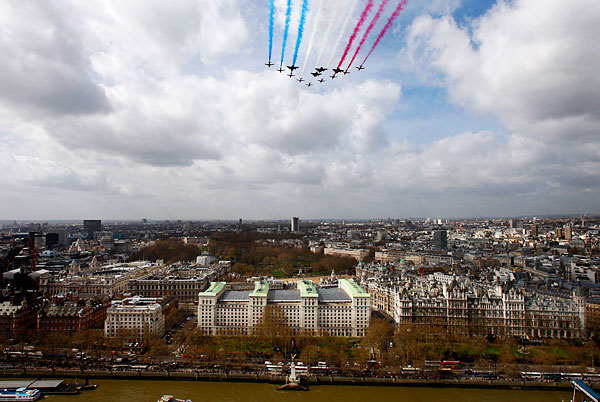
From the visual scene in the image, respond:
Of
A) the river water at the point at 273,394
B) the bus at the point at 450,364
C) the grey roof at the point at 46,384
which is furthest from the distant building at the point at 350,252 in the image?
the grey roof at the point at 46,384

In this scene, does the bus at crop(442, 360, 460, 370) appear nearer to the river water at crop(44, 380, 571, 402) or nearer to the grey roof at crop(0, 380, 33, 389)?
the river water at crop(44, 380, 571, 402)

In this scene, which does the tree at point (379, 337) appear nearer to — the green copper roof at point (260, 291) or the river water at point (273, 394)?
the river water at point (273, 394)

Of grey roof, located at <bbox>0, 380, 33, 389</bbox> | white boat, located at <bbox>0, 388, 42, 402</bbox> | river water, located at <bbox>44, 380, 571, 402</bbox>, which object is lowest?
river water, located at <bbox>44, 380, 571, 402</bbox>

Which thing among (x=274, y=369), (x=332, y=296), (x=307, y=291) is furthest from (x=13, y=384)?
(x=332, y=296)

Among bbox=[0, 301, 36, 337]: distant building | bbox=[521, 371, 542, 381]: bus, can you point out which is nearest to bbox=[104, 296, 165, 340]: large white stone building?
bbox=[0, 301, 36, 337]: distant building

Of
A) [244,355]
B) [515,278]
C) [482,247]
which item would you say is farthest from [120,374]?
[482,247]
